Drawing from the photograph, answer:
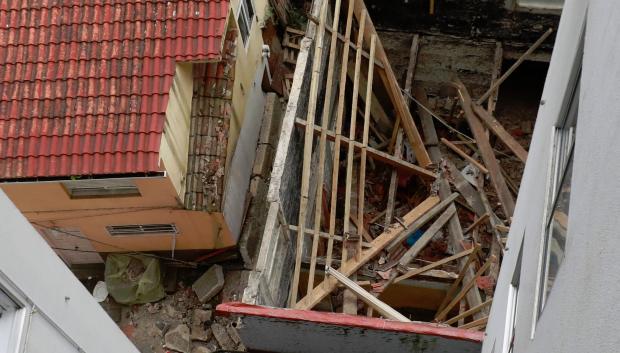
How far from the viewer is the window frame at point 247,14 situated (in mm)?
12859

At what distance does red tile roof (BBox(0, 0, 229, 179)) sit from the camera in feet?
36.7

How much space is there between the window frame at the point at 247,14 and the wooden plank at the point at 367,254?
139 inches

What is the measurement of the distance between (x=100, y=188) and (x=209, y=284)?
2624 mm

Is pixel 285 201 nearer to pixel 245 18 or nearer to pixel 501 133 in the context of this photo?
pixel 245 18

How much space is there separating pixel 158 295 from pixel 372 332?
4.77m

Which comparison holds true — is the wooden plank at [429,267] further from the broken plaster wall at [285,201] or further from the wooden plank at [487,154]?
the broken plaster wall at [285,201]

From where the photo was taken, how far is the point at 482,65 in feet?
52.9

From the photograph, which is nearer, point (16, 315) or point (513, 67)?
point (16, 315)

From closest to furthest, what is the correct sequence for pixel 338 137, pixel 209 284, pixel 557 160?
pixel 557 160, pixel 338 137, pixel 209 284

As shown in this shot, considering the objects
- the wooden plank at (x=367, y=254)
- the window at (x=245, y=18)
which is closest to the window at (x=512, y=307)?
the wooden plank at (x=367, y=254)

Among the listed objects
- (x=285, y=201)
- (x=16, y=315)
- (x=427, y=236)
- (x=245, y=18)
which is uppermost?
(x=245, y=18)

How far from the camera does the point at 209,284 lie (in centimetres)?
1359

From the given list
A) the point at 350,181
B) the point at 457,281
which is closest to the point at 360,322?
the point at 457,281

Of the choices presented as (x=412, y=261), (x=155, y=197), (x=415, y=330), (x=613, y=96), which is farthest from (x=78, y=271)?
(x=613, y=96)
